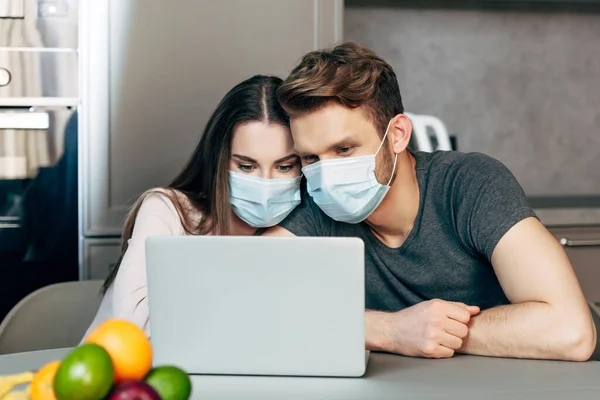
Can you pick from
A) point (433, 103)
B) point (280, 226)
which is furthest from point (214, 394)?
point (433, 103)

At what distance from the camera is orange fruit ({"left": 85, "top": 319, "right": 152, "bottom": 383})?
30.6 inches

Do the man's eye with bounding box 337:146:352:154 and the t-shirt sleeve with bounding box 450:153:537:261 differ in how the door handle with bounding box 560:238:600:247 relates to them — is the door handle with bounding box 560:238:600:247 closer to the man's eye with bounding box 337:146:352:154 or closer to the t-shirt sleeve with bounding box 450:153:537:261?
the t-shirt sleeve with bounding box 450:153:537:261

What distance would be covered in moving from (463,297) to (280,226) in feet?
1.35

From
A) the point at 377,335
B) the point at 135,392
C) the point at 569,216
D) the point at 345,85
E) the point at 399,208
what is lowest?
the point at 569,216

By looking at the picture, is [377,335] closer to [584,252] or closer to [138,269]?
[138,269]

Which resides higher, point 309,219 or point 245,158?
point 245,158

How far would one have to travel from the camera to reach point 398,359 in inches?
50.8

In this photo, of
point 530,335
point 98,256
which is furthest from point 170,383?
point 98,256

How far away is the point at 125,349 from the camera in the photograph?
0.78 metres

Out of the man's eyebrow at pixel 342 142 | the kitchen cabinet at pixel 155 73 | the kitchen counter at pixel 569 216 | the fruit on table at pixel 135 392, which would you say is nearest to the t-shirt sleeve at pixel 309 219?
the man's eyebrow at pixel 342 142

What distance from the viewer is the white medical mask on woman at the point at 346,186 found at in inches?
62.5

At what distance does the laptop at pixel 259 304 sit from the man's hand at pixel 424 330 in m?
0.20

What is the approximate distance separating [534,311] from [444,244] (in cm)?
32

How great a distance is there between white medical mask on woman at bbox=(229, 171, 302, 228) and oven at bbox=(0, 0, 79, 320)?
878 millimetres
